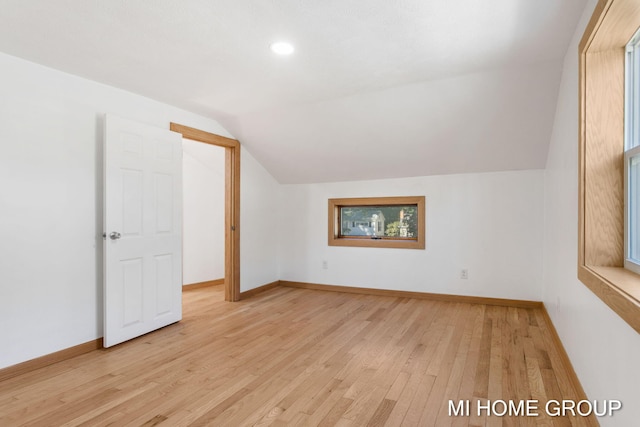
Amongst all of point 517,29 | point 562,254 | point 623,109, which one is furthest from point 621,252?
point 517,29

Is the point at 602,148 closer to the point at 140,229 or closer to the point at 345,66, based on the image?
the point at 345,66

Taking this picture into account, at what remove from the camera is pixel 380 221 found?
4.96 m

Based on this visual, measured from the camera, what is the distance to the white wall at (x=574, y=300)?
4.48 feet

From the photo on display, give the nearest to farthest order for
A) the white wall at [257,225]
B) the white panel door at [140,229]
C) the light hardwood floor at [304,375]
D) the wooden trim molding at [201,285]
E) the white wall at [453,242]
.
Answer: the light hardwood floor at [304,375] < the white panel door at [140,229] < the white wall at [453,242] < the white wall at [257,225] < the wooden trim molding at [201,285]

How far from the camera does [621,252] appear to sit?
6.09ft

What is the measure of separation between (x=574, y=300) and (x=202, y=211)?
4689mm

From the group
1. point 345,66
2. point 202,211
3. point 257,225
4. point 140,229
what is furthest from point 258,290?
point 345,66

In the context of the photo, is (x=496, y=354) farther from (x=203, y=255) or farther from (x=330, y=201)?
(x=203, y=255)

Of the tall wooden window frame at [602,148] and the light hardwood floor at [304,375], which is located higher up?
the tall wooden window frame at [602,148]

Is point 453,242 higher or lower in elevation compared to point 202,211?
lower

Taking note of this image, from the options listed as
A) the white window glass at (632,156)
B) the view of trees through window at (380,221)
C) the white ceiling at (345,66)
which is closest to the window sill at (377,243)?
the view of trees through window at (380,221)

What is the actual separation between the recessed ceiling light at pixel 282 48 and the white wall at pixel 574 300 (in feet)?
5.59

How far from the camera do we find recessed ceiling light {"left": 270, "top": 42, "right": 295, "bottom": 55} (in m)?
2.38

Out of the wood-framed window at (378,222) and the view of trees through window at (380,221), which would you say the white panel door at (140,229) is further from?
the view of trees through window at (380,221)
